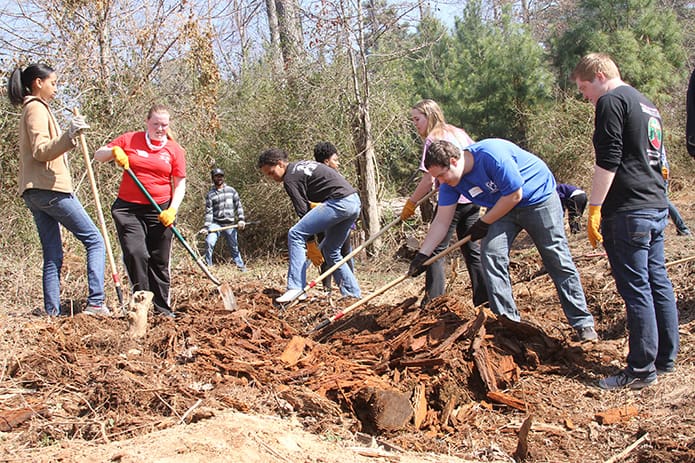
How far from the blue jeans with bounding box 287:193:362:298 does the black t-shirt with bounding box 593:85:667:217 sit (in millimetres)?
2601

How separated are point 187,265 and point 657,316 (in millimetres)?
5929

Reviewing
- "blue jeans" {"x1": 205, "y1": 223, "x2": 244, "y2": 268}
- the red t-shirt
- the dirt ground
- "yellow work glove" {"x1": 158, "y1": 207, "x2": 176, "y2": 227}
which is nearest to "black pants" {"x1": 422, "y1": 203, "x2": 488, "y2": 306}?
the dirt ground

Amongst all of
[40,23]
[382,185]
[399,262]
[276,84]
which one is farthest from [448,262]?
[40,23]

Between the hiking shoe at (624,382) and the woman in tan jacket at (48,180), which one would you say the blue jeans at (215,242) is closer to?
the woman in tan jacket at (48,180)

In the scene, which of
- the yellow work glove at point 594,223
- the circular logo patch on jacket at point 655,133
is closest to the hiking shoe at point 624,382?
the yellow work glove at point 594,223

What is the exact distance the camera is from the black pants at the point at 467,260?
4973 mm

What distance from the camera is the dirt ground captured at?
3.00 m

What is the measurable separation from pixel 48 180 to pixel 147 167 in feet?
2.42

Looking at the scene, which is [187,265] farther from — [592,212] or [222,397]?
[592,212]

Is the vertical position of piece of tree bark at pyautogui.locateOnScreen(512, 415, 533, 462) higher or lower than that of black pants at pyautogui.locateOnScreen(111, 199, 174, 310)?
lower

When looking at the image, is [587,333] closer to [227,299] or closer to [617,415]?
[617,415]

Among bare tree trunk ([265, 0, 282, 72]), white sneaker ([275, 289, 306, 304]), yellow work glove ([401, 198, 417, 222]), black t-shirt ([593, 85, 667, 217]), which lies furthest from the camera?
bare tree trunk ([265, 0, 282, 72])

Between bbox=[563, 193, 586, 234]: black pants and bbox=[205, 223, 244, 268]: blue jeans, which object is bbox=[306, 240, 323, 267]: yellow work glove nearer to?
bbox=[205, 223, 244, 268]: blue jeans

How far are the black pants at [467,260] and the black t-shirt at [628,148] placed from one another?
56.3 inches
